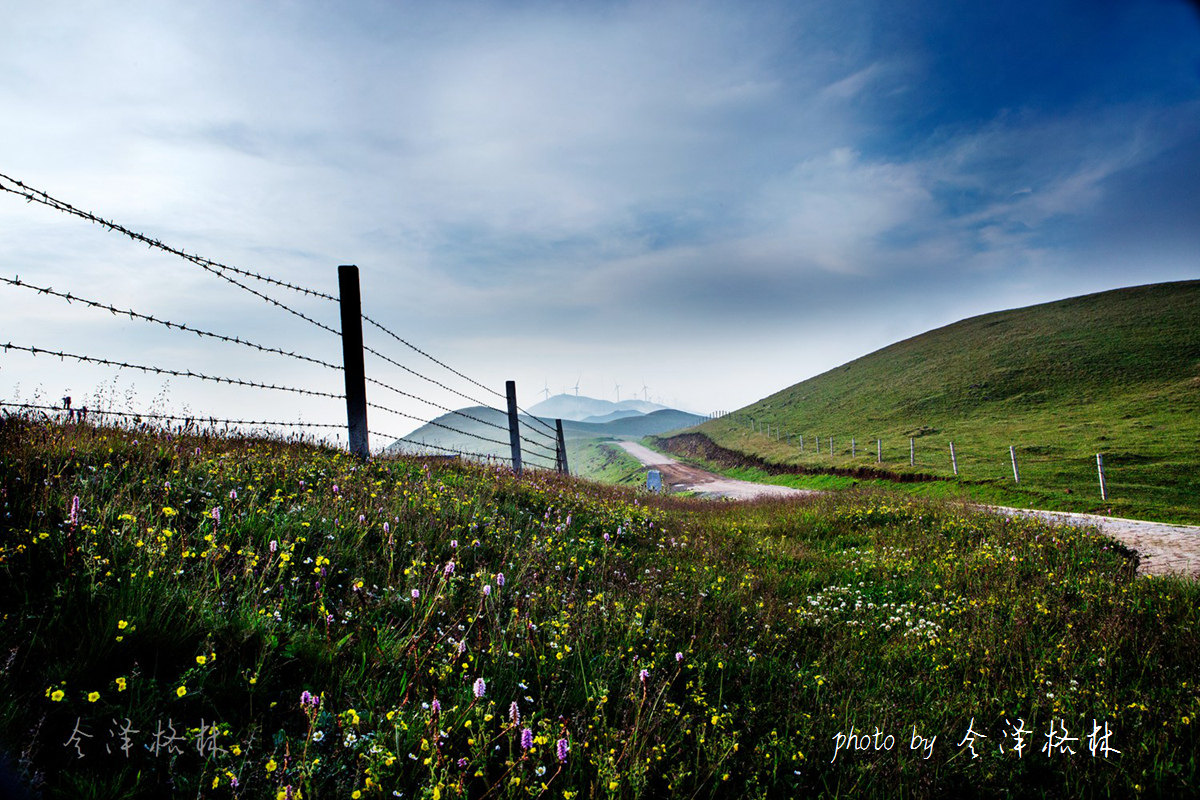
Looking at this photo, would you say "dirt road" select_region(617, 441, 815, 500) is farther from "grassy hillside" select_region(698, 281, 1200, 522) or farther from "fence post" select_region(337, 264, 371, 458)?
"fence post" select_region(337, 264, 371, 458)

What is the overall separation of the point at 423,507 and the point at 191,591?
2987 mm

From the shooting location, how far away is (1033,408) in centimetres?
4306

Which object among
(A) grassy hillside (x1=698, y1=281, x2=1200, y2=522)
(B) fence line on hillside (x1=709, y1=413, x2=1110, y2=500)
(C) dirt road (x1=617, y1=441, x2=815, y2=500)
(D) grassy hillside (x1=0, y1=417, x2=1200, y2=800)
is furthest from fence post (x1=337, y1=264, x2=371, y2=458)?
(B) fence line on hillside (x1=709, y1=413, x2=1110, y2=500)

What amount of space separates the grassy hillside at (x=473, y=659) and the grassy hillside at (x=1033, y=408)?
20414 mm

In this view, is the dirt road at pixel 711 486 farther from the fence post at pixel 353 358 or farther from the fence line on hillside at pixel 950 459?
the fence post at pixel 353 358

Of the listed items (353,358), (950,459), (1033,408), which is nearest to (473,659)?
(353,358)

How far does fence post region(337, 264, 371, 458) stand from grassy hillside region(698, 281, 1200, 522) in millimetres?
24782

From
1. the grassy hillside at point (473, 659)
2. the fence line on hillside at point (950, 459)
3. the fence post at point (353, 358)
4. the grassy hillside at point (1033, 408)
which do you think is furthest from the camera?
the fence line on hillside at point (950, 459)

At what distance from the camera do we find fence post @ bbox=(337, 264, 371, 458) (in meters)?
8.38

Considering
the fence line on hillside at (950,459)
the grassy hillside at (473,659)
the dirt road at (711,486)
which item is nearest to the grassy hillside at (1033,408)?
the fence line on hillside at (950,459)

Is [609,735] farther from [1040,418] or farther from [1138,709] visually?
[1040,418]

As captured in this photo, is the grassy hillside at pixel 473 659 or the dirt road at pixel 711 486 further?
the dirt road at pixel 711 486

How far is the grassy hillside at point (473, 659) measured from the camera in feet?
7.72

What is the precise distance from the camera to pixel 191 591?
10.1 feet
